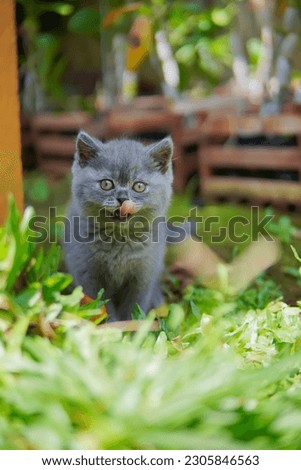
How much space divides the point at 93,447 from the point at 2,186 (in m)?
0.61

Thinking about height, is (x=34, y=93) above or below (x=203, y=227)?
above

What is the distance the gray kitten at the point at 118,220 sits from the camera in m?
1.46

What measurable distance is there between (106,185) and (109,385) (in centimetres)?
64

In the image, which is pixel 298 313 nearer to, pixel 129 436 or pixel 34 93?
pixel 129 436

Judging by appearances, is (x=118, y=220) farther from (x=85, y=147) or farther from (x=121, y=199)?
(x=85, y=147)

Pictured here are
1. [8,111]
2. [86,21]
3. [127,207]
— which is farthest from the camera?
[86,21]

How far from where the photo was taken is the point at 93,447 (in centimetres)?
89

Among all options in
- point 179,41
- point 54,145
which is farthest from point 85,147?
point 179,41

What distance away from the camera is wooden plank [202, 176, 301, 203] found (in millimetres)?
2430

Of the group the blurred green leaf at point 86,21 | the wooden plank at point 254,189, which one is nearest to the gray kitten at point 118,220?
the blurred green leaf at point 86,21

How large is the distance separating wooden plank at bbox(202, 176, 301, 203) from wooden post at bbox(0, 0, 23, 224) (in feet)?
4.59

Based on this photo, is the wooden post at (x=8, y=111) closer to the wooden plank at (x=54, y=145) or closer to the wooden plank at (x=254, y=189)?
the wooden plank at (x=254, y=189)
